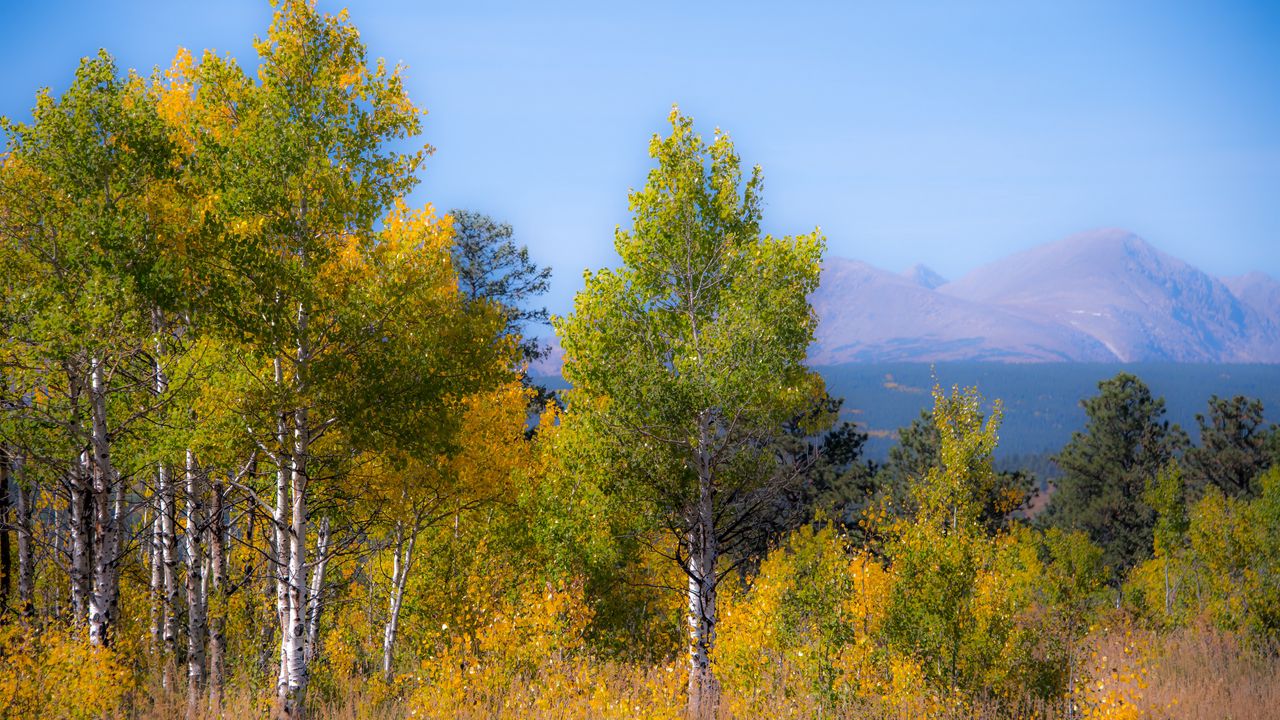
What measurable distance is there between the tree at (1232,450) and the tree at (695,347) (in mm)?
43386

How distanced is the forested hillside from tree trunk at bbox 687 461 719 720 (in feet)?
0.23

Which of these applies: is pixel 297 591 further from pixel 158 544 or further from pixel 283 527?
pixel 158 544

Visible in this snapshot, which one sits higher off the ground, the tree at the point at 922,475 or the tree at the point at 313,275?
the tree at the point at 313,275

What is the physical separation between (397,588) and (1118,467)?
41.7m

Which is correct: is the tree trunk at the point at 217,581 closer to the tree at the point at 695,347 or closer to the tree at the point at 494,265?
the tree at the point at 695,347

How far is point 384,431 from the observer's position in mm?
12055

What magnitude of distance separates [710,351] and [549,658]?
6.05 metres

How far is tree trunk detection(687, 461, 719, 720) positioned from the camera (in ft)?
48.8

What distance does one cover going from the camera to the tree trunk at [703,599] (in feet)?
48.8

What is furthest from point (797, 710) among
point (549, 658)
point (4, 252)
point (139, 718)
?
point (4, 252)

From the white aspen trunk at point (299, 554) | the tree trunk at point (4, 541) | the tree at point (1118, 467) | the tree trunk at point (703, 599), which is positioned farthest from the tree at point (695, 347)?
the tree at point (1118, 467)

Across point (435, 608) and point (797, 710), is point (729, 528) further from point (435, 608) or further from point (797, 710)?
point (435, 608)

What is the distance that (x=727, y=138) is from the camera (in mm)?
16062

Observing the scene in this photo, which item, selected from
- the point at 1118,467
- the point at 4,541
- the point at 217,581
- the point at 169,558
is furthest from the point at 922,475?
the point at 4,541
